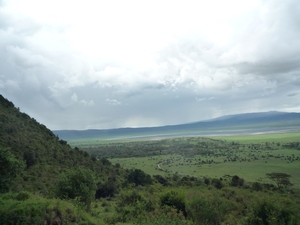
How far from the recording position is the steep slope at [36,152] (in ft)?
152

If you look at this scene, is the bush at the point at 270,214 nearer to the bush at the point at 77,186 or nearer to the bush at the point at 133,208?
the bush at the point at 133,208

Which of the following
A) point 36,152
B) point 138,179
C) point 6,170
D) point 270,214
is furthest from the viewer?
point 138,179

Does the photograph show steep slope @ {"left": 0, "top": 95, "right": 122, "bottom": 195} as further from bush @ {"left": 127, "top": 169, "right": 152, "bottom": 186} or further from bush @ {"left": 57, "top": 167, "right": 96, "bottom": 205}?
bush @ {"left": 57, "top": 167, "right": 96, "bottom": 205}

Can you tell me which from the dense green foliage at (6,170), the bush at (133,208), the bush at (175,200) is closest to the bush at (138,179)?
the bush at (133,208)

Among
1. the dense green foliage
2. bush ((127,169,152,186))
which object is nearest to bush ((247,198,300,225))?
the dense green foliage

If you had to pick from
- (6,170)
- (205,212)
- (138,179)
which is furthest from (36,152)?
(205,212)

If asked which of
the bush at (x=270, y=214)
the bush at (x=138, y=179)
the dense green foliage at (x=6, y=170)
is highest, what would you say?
the dense green foliage at (x=6, y=170)

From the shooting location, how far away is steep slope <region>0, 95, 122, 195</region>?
46.2 meters

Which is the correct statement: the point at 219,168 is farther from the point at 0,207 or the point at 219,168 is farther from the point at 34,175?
the point at 0,207

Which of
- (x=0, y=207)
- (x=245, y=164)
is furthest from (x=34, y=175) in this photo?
(x=245, y=164)

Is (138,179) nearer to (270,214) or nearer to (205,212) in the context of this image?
(205,212)

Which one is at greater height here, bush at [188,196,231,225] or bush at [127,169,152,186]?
bush at [188,196,231,225]

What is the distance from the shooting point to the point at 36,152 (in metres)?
52.6

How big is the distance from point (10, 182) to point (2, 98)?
4991cm
